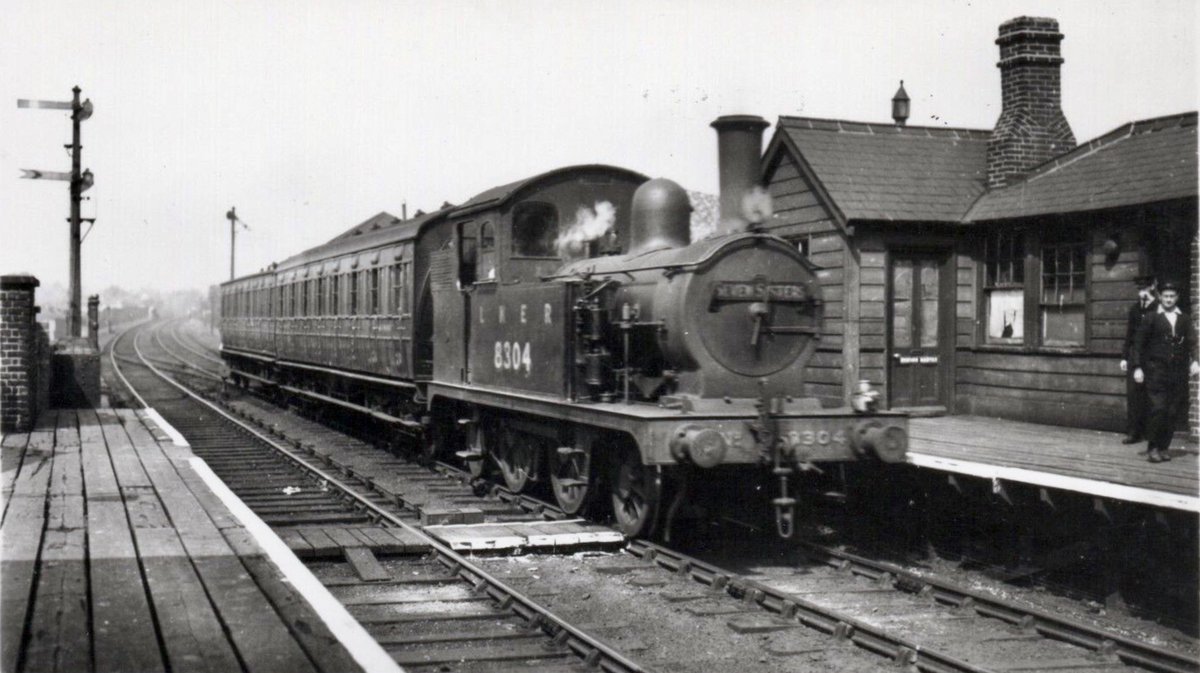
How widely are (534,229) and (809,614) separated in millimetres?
5053

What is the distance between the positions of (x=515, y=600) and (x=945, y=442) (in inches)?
185

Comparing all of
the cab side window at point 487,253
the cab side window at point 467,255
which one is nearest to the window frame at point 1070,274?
the cab side window at point 487,253

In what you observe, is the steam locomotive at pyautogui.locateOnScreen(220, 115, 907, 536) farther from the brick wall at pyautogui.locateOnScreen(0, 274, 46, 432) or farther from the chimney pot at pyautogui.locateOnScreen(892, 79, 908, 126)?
the chimney pot at pyautogui.locateOnScreen(892, 79, 908, 126)

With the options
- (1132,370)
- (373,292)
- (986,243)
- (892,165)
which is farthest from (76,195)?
(1132,370)

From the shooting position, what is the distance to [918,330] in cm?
1241

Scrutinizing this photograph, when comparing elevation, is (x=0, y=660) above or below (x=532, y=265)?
below

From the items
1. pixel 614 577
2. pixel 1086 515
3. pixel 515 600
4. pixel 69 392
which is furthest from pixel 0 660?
pixel 69 392

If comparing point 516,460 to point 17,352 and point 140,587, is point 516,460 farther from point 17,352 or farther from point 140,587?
point 140,587

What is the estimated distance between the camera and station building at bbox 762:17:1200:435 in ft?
34.3

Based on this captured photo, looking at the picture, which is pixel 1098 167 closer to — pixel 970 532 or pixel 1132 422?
pixel 1132 422

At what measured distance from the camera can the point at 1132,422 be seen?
9398 millimetres

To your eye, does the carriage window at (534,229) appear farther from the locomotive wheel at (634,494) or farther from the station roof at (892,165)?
the station roof at (892,165)

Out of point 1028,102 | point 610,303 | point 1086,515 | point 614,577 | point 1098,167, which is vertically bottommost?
point 614,577

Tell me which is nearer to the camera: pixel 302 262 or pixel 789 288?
pixel 789 288
